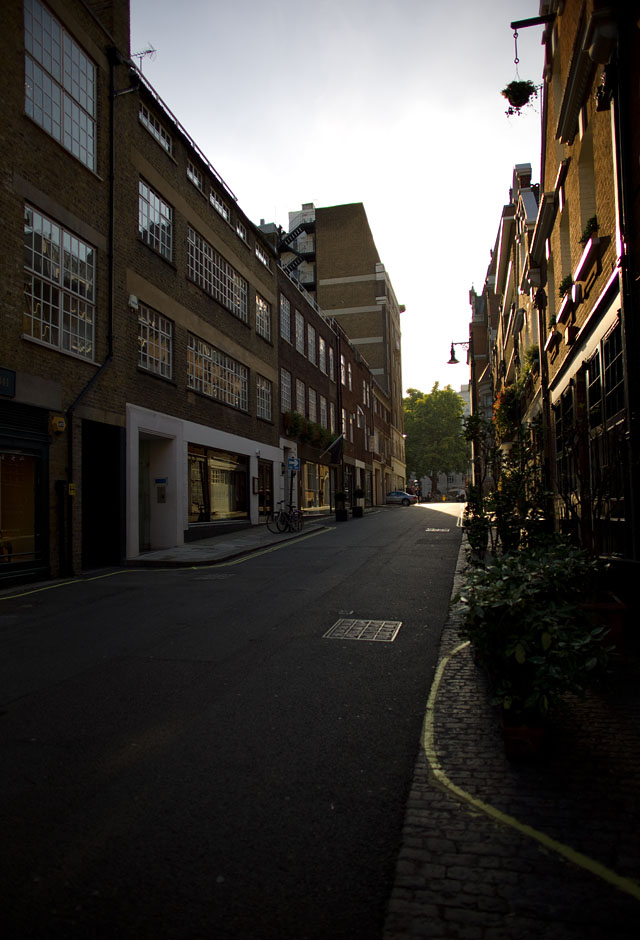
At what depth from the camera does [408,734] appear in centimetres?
392

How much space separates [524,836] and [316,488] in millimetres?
31027

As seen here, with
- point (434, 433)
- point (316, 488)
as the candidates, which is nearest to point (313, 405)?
point (316, 488)

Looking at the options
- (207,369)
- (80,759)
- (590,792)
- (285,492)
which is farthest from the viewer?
(285,492)

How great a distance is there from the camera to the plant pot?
3453mm

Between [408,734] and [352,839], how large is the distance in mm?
1283

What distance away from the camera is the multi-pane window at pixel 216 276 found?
1969cm

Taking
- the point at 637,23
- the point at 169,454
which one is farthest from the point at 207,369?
the point at 637,23

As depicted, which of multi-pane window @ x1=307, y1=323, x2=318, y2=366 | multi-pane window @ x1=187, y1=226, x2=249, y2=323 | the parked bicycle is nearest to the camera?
multi-pane window @ x1=187, y1=226, x2=249, y2=323

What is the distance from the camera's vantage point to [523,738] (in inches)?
136

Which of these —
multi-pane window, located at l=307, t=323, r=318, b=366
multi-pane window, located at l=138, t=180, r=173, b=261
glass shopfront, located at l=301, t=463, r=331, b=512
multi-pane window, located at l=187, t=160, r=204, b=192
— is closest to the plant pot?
multi-pane window, located at l=138, t=180, r=173, b=261

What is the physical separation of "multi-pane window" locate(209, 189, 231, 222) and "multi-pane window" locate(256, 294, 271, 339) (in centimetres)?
366

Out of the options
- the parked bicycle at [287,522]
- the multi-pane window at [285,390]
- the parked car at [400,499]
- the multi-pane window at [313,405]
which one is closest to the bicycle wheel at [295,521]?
the parked bicycle at [287,522]

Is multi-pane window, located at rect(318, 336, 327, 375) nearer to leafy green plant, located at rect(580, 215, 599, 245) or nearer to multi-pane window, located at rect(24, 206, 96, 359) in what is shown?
multi-pane window, located at rect(24, 206, 96, 359)

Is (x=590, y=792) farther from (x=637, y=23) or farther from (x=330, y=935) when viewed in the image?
(x=637, y=23)
